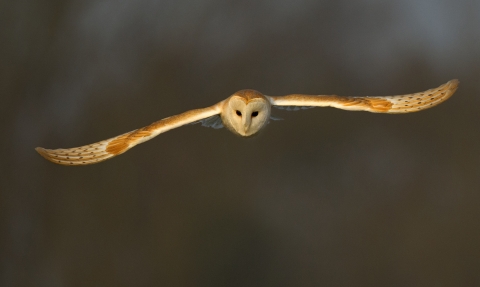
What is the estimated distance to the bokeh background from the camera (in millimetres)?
3084

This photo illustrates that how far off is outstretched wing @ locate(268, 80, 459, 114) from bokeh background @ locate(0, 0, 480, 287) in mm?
882

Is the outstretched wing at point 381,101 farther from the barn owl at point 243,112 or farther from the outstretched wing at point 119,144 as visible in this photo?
the outstretched wing at point 119,144

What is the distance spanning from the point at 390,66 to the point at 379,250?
1.02 meters

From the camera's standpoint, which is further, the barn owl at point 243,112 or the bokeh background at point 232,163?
the bokeh background at point 232,163

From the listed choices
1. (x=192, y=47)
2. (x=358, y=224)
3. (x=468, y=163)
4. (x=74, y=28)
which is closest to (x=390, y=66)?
(x=468, y=163)

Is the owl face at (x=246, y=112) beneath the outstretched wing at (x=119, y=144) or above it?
above

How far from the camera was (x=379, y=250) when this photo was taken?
314 cm

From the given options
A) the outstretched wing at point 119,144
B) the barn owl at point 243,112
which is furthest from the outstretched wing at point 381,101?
the outstretched wing at point 119,144

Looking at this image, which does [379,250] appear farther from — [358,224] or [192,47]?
[192,47]

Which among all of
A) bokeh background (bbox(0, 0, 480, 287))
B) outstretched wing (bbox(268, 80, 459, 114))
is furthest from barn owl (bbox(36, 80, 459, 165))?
bokeh background (bbox(0, 0, 480, 287))

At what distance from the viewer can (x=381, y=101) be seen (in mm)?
2299

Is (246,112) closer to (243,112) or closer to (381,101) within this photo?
(243,112)

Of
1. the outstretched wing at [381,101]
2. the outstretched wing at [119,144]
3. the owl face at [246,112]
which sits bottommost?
the outstretched wing at [119,144]

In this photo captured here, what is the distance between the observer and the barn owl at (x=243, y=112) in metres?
2.20
